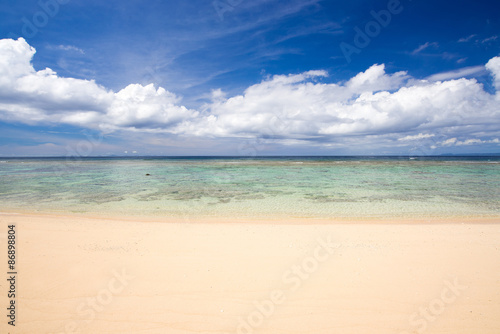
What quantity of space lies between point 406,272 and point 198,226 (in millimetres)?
7785

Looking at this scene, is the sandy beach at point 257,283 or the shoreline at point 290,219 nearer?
the sandy beach at point 257,283

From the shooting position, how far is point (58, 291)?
16.5 ft

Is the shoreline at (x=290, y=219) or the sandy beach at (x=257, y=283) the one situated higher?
the sandy beach at (x=257, y=283)

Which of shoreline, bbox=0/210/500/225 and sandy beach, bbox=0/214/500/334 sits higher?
sandy beach, bbox=0/214/500/334

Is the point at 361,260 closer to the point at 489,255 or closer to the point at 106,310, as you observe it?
the point at 489,255

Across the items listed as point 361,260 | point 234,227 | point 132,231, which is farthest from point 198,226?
point 361,260

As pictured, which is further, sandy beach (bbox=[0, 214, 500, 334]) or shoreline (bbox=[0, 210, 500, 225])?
shoreline (bbox=[0, 210, 500, 225])

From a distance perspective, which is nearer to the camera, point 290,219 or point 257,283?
point 257,283

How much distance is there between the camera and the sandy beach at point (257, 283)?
4234 millimetres

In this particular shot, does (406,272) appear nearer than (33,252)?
Yes

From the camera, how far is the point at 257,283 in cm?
544

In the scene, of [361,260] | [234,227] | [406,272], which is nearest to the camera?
[406,272]

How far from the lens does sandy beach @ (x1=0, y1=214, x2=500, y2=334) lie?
423cm

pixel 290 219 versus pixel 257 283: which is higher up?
pixel 257 283
